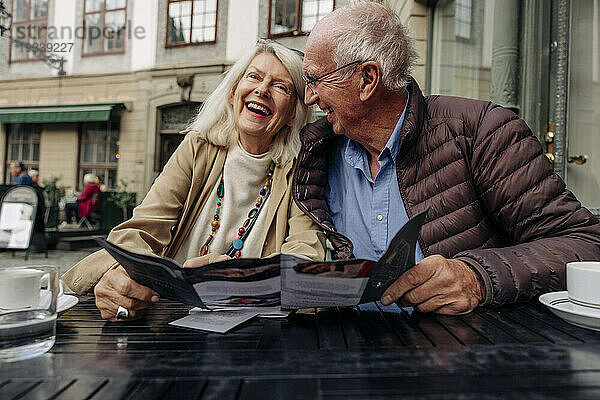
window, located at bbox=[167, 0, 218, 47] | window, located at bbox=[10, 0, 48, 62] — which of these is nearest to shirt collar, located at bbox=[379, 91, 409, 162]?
window, located at bbox=[167, 0, 218, 47]

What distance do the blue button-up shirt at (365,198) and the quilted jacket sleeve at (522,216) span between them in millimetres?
174

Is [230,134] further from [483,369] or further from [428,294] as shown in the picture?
[483,369]

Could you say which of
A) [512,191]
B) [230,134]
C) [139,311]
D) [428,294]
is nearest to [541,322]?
[428,294]

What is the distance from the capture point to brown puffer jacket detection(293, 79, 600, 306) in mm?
884

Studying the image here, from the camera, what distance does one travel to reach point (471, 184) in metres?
0.99

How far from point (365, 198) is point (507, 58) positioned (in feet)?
5.12

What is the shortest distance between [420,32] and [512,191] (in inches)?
114

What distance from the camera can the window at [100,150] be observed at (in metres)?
8.15

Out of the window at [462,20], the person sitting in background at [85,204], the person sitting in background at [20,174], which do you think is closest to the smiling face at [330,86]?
the window at [462,20]

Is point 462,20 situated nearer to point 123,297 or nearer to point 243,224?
point 243,224

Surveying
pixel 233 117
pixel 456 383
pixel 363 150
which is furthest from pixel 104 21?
pixel 456 383

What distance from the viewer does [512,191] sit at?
915mm

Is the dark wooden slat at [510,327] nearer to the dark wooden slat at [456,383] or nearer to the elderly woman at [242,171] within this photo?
the dark wooden slat at [456,383]

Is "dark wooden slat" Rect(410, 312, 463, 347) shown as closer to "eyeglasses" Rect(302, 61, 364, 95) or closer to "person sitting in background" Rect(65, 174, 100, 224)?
"eyeglasses" Rect(302, 61, 364, 95)
